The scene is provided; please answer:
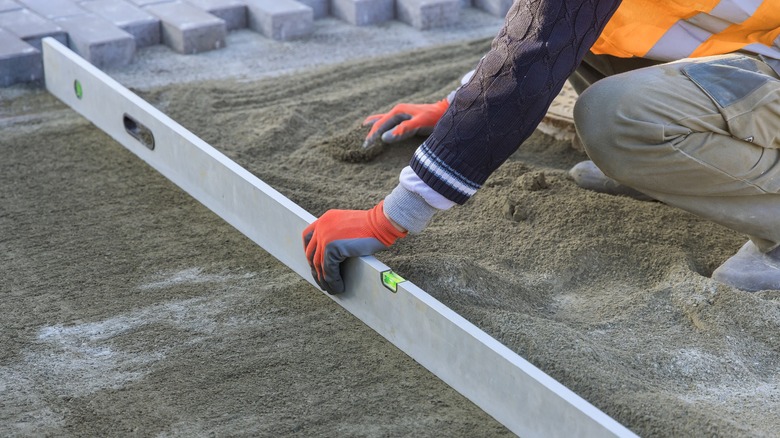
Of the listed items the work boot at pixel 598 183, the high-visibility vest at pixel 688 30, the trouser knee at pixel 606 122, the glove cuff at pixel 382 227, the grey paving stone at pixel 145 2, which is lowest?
the grey paving stone at pixel 145 2

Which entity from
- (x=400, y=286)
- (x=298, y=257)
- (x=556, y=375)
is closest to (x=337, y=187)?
(x=298, y=257)

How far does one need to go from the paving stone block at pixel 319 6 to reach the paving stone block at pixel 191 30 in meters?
0.51

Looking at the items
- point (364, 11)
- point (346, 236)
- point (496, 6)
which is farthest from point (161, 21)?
point (346, 236)

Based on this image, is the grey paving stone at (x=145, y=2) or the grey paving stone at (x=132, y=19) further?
the grey paving stone at (x=145, y=2)

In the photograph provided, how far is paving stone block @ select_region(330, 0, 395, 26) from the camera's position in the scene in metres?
4.75

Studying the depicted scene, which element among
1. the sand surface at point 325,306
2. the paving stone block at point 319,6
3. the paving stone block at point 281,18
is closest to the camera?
the sand surface at point 325,306

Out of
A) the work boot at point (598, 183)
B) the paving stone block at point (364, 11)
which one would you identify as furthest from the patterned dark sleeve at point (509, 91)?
the paving stone block at point (364, 11)

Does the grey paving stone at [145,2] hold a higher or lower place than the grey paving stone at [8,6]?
higher

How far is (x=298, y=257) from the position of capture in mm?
2664

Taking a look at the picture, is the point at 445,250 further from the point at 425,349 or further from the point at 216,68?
the point at 216,68

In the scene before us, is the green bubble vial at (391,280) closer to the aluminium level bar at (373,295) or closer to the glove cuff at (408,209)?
the aluminium level bar at (373,295)

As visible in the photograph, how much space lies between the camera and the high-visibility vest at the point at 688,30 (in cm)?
251

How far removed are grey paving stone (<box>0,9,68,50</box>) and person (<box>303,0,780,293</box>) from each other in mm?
2195

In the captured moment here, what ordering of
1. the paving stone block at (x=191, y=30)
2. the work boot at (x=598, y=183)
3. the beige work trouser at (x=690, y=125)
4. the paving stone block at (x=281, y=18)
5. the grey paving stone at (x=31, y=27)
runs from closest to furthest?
the beige work trouser at (x=690, y=125), the work boot at (x=598, y=183), the grey paving stone at (x=31, y=27), the paving stone block at (x=191, y=30), the paving stone block at (x=281, y=18)
